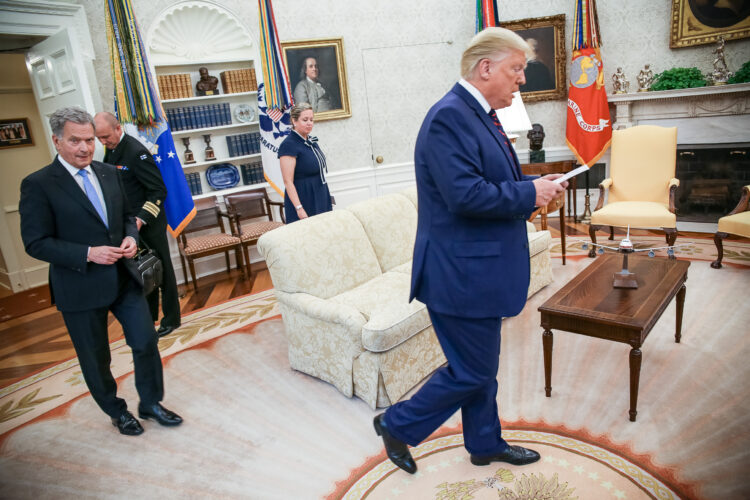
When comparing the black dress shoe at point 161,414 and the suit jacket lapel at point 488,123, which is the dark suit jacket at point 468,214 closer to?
the suit jacket lapel at point 488,123

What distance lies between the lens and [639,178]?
4.53 m

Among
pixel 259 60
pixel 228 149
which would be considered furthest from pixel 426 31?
pixel 228 149

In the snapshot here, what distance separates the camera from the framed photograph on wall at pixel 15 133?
528cm

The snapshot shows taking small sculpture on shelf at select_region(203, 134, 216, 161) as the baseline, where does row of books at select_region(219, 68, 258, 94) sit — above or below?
above

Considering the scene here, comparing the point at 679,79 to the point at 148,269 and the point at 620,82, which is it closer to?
the point at 620,82

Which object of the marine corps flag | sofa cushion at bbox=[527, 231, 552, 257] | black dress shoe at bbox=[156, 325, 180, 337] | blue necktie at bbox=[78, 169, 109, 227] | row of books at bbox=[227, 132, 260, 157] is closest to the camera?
blue necktie at bbox=[78, 169, 109, 227]

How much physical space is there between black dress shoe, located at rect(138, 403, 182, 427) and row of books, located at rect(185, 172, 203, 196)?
315 centimetres

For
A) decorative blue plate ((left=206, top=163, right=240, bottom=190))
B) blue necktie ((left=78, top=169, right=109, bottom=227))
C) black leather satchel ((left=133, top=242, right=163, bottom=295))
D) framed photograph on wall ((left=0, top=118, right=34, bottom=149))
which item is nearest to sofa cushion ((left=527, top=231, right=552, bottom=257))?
black leather satchel ((left=133, top=242, right=163, bottom=295))

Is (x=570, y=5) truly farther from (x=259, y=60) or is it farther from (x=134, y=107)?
(x=134, y=107)

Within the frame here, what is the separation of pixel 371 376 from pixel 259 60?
408 centimetres

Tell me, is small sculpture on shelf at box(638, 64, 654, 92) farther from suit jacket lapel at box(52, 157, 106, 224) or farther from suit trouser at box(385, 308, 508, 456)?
suit jacket lapel at box(52, 157, 106, 224)

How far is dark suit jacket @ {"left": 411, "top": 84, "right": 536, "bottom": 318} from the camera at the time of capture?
149 centimetres

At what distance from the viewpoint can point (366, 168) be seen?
619 centimetres

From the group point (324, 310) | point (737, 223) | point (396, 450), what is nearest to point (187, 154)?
point (324, 310)
